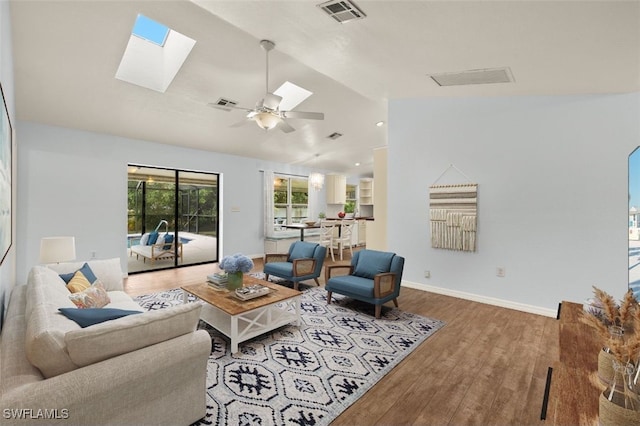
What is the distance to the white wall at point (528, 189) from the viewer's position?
3.29 metres

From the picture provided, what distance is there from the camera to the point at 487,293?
4086mm

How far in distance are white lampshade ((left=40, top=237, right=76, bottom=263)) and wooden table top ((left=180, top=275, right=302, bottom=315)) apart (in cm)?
128

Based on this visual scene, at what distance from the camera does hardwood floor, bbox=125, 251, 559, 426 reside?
191 centimetres

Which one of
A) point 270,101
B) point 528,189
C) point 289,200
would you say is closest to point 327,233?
point 289,200

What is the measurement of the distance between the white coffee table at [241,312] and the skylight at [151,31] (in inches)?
128

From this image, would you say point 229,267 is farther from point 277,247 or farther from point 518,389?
point 277,247

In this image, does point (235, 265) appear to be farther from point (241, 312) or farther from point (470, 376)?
point (470, 376)

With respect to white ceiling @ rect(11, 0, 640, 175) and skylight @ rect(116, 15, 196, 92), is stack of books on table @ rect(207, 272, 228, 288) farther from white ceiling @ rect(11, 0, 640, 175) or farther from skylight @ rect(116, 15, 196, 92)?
→ skylight @ rect(116, 15, 196, 92)

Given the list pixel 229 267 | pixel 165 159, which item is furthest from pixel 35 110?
pixel 229 267

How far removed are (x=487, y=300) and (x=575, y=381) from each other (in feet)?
10.7

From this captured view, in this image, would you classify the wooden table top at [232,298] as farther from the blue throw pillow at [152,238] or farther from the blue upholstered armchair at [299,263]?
the blue throw pillow at [152,238]

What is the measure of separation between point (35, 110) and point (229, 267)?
12.6 ft

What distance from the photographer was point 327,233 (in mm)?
7531

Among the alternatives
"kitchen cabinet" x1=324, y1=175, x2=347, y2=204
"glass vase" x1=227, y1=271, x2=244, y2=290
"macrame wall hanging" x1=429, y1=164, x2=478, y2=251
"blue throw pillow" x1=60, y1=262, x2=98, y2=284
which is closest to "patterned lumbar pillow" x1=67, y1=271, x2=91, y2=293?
"blue throw pillow" x1=60, y1=262, x2=98, y2=284
